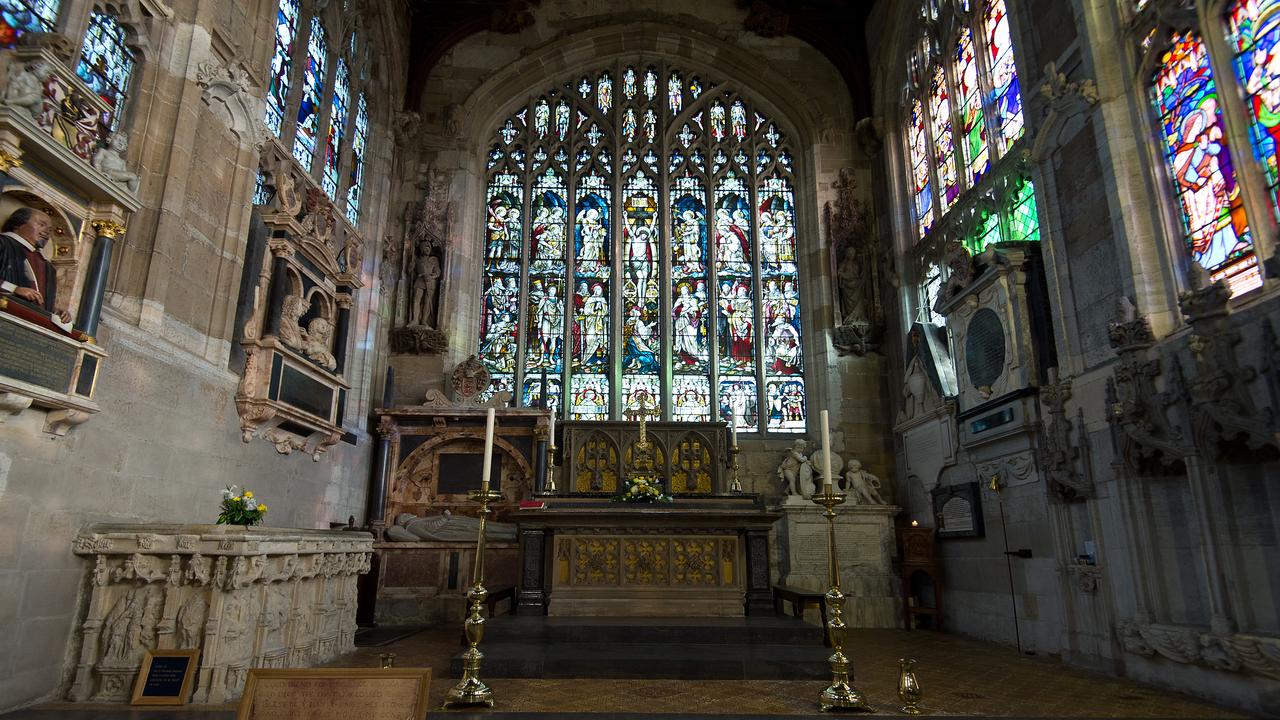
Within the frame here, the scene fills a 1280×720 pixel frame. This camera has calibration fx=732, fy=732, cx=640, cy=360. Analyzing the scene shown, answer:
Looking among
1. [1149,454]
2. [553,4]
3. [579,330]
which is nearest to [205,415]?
[579,330]

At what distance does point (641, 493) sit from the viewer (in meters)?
9.55

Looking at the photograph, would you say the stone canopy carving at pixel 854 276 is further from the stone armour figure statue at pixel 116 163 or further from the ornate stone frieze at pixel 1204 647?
the stone armour figure statue at pixel 116 163

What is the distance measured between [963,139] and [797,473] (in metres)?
6.39

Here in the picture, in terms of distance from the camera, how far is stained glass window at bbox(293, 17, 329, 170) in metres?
11.3

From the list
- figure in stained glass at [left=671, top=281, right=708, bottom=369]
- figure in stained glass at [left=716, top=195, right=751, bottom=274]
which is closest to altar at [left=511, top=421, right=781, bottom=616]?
figure in stained glass at [left=671, top=281, right=708, bottom=369]

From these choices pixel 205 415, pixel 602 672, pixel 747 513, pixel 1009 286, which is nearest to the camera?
pixel 602 672

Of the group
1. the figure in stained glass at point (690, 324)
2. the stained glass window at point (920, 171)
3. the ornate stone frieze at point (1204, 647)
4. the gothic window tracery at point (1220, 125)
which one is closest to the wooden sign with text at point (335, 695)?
the ornate stone frieze at point (1204, 647)

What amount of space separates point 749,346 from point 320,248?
849 cm

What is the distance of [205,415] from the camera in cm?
812

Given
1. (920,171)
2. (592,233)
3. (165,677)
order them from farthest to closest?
1. (592,233)
2. (920,171)
3. (165,677)

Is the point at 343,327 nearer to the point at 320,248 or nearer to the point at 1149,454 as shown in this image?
the point at 320,248

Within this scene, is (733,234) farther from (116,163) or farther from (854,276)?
(116,163)

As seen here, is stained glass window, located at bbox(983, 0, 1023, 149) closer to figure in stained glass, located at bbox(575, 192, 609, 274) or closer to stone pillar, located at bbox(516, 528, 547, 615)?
figure in stained glass, located at bbox(575, 192, 609, 274)

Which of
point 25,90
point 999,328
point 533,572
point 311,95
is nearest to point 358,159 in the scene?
point 311,95
